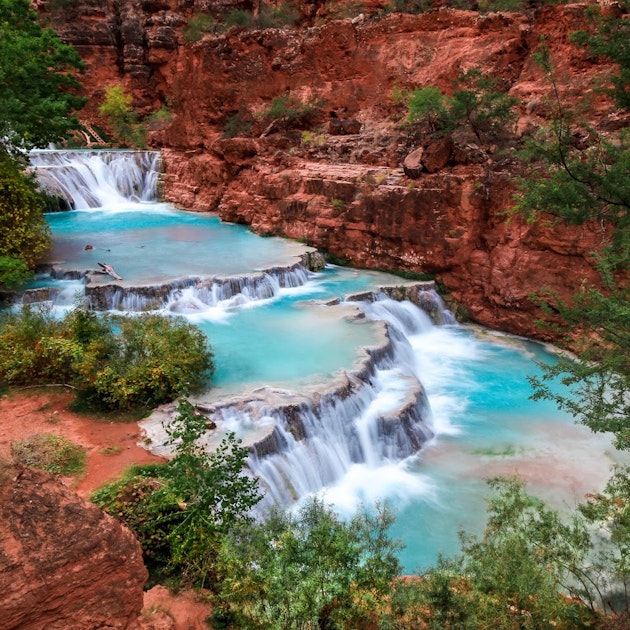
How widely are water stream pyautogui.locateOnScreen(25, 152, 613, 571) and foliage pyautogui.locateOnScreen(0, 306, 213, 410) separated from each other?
1.51 ft

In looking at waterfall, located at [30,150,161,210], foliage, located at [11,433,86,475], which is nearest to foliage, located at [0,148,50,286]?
foliage, located at [11,433,86,475]

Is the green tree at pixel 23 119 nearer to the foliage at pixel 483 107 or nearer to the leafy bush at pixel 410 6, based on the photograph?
the foliage at pixel 483 107

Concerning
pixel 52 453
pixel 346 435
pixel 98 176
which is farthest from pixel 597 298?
pixel 98 176

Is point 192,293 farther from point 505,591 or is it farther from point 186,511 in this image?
point 505,591

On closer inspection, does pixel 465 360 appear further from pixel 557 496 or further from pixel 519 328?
pixel 557 496

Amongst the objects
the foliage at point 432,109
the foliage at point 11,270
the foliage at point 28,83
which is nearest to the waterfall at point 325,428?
the foliage at point 11,270

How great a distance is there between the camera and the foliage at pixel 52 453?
642 cm

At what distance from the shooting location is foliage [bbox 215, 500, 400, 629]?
12.7 feet

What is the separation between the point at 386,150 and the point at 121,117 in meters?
17.9

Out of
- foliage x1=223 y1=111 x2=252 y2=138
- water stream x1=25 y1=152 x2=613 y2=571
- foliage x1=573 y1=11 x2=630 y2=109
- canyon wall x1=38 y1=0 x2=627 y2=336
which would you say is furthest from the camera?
foliage x1=223 y1=111 x2=252 y2=138

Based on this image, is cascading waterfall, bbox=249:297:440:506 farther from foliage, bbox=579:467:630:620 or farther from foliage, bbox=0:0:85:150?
foliage, bbox=0:0:85:150

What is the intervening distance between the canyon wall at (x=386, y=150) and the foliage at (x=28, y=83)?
6.08 m

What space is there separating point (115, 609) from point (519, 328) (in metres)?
11.1

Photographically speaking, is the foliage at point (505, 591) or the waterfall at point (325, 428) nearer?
the foliage at point (505, 591)
